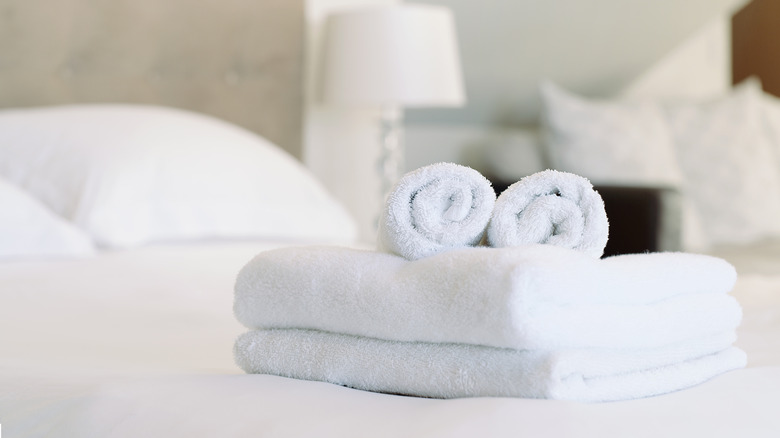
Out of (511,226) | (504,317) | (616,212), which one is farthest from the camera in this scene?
(616,212)

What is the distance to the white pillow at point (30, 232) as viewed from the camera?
139 cm

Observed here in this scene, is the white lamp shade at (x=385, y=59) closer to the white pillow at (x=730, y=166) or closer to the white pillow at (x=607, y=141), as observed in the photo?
the white pillow at (x=607, y=141)

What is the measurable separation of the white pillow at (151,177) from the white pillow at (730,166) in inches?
48.0

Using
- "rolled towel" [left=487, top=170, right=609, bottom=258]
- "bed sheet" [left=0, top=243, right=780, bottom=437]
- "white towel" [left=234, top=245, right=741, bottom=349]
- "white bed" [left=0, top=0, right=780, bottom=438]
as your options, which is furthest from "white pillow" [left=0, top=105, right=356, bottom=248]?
"rolled towel" [left=487, top=170, right=609, bottom=258]

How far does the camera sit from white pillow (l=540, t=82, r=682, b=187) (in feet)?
8.05

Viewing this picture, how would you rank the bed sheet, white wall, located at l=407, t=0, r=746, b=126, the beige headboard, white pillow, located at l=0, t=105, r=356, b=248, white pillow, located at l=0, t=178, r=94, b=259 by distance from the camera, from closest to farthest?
the bed sheet → white pillow, located at l=0, t=178, r=94, b=259 → white pillow, located at l=0, t=105, r=356, b=248 → the beige headboard → white wall, located at l=407, t=0, r=746, b=126

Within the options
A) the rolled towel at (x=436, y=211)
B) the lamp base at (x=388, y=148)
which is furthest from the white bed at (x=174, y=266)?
the lamp base at (x=388, y=148)

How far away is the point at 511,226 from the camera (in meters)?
0.67

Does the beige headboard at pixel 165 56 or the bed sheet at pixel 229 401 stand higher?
the beige headboard at pixel 165 56

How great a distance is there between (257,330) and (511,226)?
0.23m

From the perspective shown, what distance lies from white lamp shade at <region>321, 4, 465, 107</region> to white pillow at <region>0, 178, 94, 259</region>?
1.03 meters

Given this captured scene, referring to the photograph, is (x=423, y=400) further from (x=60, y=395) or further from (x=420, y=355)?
(x=60, y=395)

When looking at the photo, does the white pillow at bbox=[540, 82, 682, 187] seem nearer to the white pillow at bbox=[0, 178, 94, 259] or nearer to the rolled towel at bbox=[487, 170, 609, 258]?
the white pillow at bbox=[0, 178, 94, 259]

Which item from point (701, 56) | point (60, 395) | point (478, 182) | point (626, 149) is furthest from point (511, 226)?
point (701, 56)
